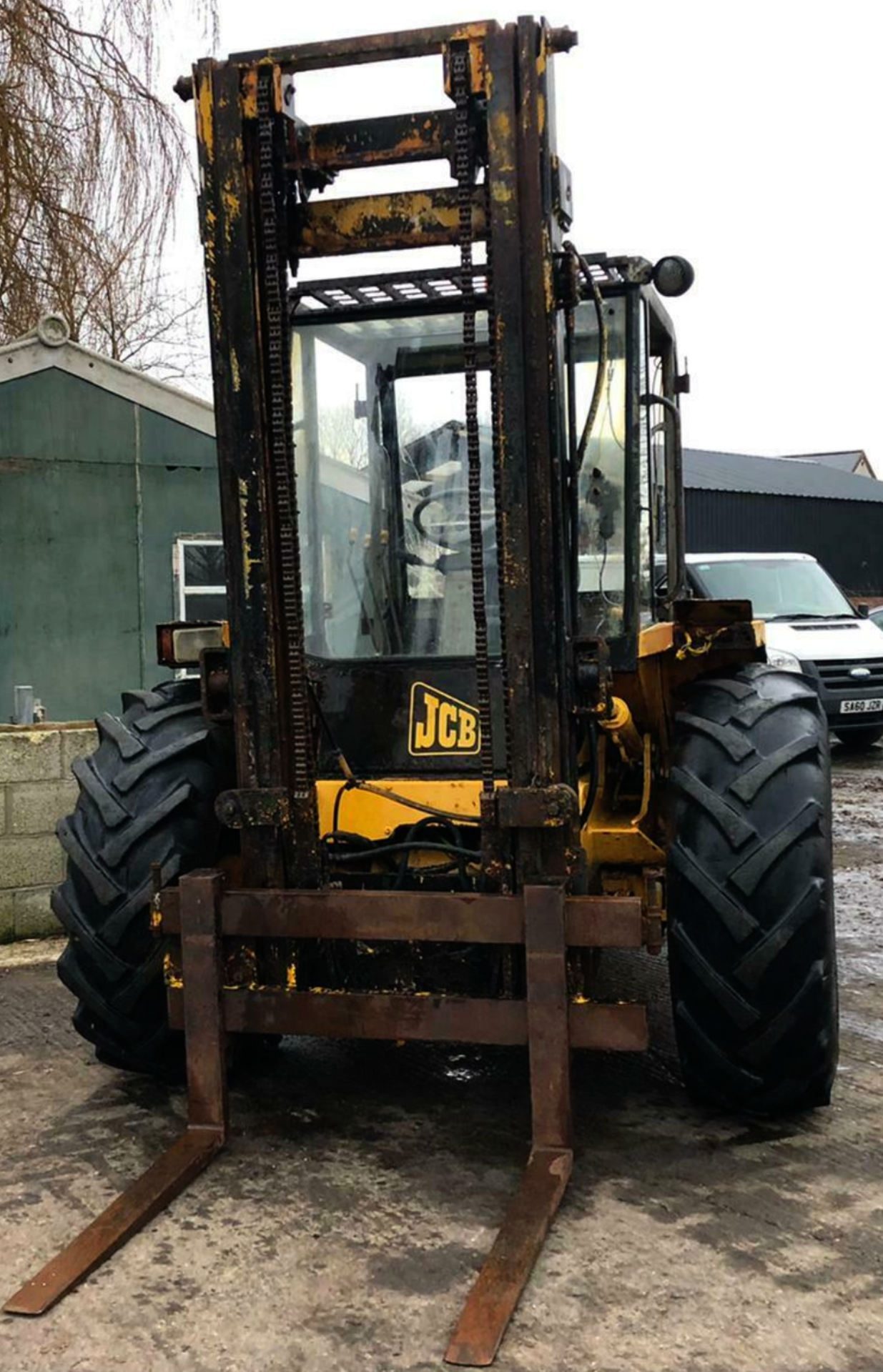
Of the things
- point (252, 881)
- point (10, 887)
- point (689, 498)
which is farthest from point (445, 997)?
point (689, 498)

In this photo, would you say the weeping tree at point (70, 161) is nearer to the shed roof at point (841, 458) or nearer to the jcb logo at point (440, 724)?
the jcb logo at point (440, 724)

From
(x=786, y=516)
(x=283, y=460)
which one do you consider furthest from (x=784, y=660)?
(x=786, y=516)

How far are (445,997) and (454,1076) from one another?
0.96 m

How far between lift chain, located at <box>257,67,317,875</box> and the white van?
8622 mm

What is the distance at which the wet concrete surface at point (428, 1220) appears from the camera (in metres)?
2.87

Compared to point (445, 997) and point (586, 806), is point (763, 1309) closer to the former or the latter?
point (445, 997)

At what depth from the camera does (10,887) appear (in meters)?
6.54

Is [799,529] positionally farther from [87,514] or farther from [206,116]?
[206,116]

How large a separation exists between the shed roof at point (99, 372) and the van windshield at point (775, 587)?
5.23 m

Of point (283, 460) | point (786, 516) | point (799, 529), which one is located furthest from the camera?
point (799, 529)

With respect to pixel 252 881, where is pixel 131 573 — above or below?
above

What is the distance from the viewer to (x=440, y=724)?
13.6 feet

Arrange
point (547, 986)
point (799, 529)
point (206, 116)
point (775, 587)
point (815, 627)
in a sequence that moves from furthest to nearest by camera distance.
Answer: point (799, 529), point (775, 587), point (815, 627), point (206, 116), point (547, 986)

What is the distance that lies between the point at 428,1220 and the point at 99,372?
8879 mm
